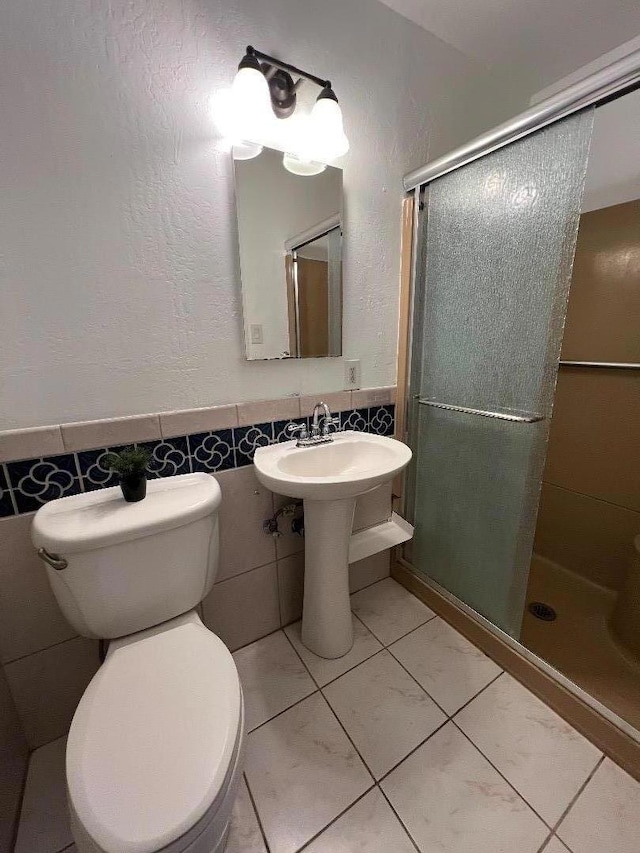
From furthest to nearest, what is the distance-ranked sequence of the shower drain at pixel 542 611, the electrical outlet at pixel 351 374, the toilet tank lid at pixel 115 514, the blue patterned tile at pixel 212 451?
the shower drain at pixel 542 611 → the electrical outlet at pixel 351 374 → the blue patterned tile at pixel 212 451 → the toilet tank lid at pixel 115 514

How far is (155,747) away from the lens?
0.61 m

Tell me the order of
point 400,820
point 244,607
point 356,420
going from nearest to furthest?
point 400,820
point 244,607
point 356,420

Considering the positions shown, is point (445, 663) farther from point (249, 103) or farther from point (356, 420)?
point (249, 103)

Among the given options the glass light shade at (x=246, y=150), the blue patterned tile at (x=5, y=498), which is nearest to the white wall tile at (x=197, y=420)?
the blue patterned tile at (x=5, y=498)

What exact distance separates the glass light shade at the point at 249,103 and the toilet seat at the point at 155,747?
1.41m

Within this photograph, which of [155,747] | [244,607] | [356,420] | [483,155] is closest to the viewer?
[155,747]

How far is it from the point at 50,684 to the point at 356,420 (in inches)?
50.9

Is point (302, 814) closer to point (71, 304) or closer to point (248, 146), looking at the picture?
point (71, 304)

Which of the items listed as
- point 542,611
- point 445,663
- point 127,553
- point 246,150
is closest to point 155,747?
point 127,553

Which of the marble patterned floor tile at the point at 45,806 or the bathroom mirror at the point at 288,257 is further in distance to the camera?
the bathroom mirror at the point at 288,257

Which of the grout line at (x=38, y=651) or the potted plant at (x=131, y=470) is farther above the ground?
the potted plant at (x=131, y=470)

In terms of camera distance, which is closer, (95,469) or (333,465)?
(95,469)

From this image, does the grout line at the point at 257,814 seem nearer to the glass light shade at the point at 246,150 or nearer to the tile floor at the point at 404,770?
the tile floor at the point at 404,770

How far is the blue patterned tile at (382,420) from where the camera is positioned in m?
1.46
